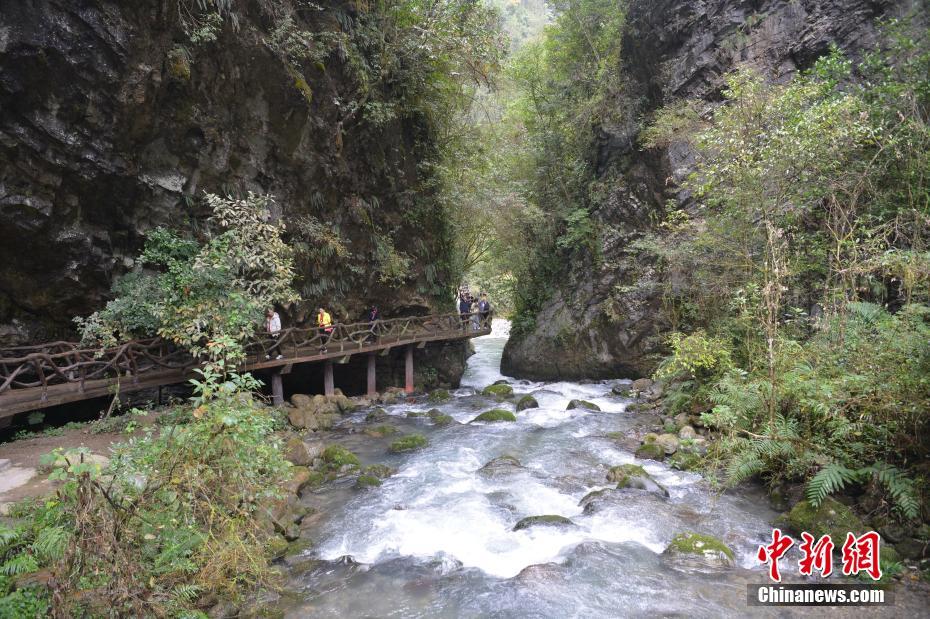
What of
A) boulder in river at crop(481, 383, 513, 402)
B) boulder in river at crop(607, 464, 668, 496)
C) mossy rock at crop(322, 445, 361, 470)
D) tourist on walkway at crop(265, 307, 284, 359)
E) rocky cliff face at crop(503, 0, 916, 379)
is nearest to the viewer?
boulder in river at crop(607, 464, 668, 496)

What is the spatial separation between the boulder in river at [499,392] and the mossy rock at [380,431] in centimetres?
448

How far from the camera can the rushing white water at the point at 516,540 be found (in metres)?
5.49

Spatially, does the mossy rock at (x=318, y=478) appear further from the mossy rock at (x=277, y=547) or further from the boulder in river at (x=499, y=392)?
the boulder in river at (x=499, y=392)

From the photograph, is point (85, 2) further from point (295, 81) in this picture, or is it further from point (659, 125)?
point (659, 125)

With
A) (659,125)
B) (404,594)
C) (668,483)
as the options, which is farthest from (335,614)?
(659,125)

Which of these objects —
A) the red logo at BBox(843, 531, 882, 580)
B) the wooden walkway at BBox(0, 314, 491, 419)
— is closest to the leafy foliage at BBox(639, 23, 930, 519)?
the red logo at BBox(843, 531, 882, 580)

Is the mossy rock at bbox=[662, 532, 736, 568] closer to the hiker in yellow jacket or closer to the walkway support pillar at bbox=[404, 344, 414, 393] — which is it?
the hiker in yellow jacket

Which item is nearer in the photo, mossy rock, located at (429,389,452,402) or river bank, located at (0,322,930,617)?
river bank, located at (0,322,930,617)

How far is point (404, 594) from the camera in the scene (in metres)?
5.70

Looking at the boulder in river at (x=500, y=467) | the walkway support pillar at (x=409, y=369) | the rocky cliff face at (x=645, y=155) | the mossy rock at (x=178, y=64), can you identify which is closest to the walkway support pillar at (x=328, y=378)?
the walkway support pillar at (x=409, y=369)

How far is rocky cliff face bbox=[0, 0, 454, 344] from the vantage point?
8734mm

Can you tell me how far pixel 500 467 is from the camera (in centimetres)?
945

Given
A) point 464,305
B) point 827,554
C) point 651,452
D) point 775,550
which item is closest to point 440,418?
point 651,452

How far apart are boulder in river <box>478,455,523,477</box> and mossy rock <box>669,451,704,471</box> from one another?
284 centimetres
